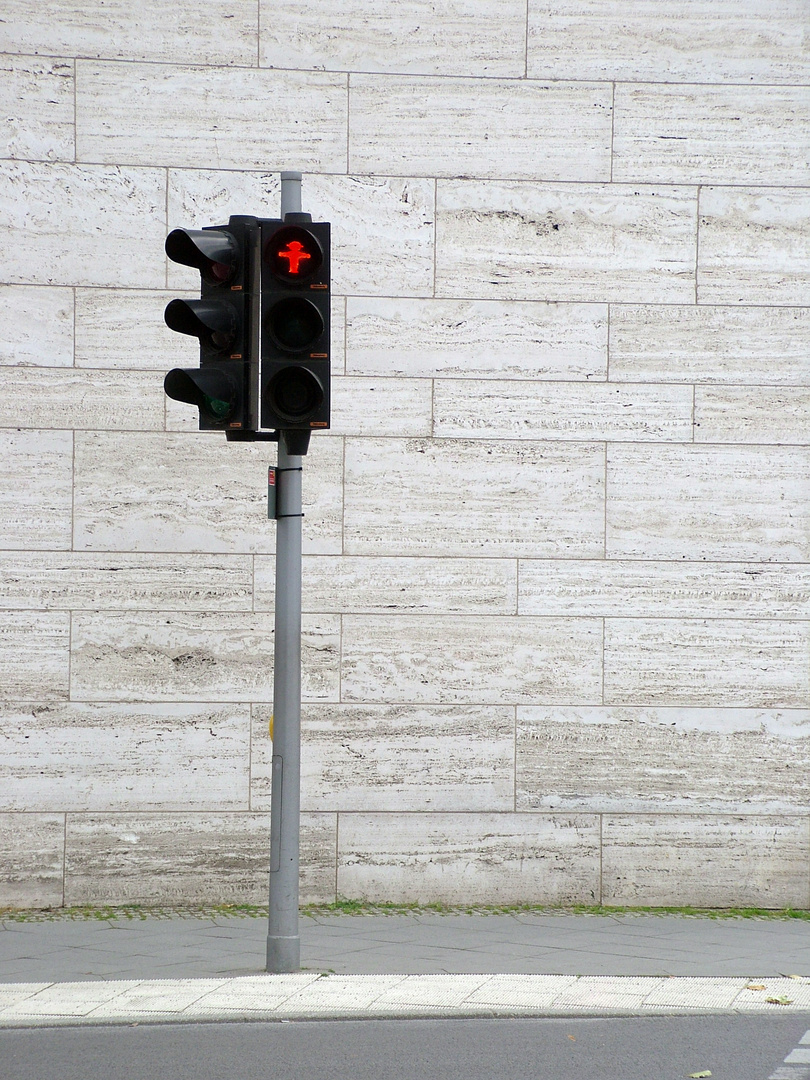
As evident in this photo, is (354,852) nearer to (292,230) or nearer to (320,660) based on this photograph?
(320,660)

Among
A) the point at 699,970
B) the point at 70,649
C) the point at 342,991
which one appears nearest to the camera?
the point at 342,991

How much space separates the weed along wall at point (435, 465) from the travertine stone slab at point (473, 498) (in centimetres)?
2

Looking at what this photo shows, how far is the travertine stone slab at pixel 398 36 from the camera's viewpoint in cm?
862

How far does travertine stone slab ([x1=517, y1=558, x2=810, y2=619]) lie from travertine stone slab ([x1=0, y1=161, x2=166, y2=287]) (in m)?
3.44

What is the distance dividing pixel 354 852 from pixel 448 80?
543cm

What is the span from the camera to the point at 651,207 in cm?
878

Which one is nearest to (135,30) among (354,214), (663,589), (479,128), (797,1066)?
(354,214)

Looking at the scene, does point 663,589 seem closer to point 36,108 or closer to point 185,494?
point 185,494

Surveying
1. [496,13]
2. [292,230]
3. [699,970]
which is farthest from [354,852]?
[496,13]

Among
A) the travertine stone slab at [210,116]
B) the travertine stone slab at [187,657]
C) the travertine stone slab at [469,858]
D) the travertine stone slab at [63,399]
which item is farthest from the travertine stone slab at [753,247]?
the travertine stone slab at [63,399]

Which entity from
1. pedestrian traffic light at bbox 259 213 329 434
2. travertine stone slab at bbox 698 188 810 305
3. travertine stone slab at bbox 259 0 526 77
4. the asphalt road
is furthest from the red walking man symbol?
the asphalt road

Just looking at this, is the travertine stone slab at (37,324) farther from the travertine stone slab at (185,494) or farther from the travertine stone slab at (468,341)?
the travertine stone slab at (468,341)

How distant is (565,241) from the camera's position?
8734 millimetres

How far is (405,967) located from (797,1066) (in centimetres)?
227
